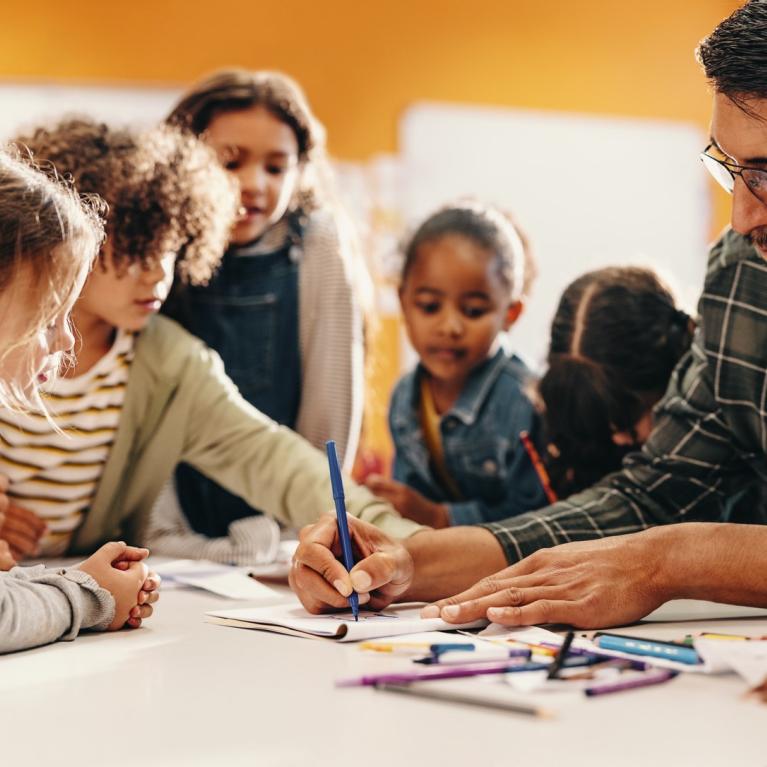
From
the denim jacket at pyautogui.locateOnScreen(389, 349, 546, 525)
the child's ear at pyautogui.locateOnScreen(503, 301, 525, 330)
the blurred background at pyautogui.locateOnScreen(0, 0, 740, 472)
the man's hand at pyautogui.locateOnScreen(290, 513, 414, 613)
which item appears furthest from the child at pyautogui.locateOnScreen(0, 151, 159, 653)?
the blurred background at pyautogui.locateOnScreen(0, 0, 740, 472)

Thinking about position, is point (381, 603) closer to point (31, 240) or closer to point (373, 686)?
point (373, 686)

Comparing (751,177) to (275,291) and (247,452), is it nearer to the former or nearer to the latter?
(247,452)

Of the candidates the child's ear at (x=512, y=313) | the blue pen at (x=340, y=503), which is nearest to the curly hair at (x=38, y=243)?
the blue pen at (x=340, y=503)

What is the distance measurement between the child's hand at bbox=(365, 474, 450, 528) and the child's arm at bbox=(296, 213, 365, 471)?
0.25m

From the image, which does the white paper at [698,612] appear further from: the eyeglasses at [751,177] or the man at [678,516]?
the eyeglasses at [751,177]

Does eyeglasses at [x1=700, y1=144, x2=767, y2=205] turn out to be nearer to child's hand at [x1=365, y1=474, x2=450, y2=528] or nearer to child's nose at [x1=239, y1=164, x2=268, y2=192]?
child's hand at [x1=365, y1=474, x2=450, y2=528]

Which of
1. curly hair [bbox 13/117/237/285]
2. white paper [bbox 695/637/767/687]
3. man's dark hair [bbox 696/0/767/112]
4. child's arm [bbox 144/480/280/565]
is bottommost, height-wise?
child's arm [bbox 144/480/280/565]

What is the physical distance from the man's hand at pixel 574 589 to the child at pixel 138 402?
1.28 ft

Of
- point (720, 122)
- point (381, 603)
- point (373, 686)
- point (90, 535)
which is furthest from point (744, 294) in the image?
point (90, 535)

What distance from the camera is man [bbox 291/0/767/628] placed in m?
1.02

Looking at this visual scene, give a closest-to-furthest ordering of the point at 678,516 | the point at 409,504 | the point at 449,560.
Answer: the point at 449,560 → the point at 678,516 → the point at 409,504

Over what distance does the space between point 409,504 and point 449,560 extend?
0.60m

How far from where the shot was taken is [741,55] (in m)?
1.07

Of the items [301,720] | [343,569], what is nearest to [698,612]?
[343,569]
